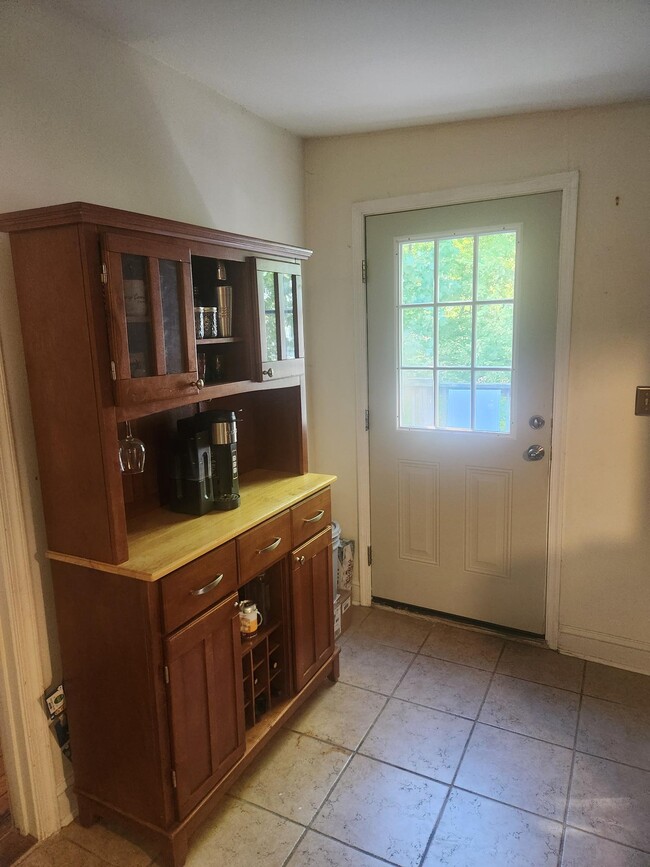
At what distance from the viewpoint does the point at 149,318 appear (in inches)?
60.7

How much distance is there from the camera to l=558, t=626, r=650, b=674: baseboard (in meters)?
2.48

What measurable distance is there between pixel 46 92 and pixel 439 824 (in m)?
2.41

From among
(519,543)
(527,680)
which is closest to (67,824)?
(527,680)

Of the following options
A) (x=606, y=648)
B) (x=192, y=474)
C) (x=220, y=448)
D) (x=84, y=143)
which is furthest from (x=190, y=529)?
(x=606, y=648)

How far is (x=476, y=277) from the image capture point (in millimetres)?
2545

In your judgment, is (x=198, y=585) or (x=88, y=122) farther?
(x=88, y=122)

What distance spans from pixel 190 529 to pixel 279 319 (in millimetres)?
808

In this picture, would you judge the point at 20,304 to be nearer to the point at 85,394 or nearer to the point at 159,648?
the point at 85,394

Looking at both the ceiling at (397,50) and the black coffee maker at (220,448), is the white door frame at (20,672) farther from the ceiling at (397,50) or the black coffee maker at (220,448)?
the ceiling at (397,50)

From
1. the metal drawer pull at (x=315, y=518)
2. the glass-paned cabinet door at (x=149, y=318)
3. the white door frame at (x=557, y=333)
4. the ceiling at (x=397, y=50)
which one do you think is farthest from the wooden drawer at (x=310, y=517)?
the ceiling at (x=397, y=50)

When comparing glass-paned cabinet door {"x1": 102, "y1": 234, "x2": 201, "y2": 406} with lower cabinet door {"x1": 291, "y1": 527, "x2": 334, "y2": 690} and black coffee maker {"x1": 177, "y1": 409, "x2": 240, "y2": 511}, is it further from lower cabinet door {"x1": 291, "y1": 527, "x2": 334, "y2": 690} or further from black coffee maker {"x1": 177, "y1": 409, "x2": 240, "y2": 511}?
lower cabinet door {"x1": 291, "y1": 527, "x2": 334, "y2": 690}

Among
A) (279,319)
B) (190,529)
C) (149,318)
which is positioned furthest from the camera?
(279,319)

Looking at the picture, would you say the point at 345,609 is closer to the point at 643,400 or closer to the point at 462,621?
the point at 462,621

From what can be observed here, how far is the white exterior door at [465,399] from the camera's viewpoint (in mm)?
2486
